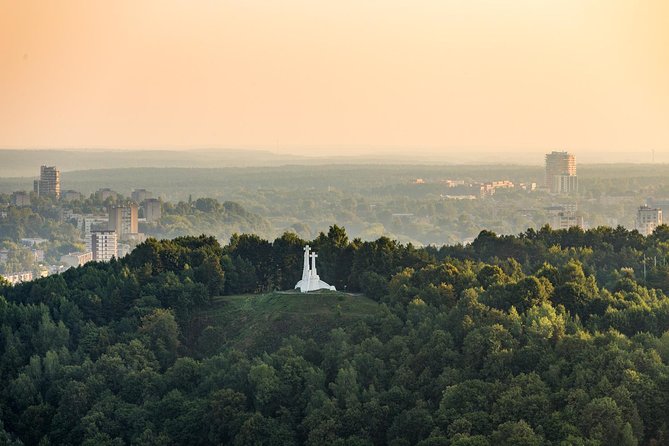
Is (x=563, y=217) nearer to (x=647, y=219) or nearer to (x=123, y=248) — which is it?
(x=647, y=219)

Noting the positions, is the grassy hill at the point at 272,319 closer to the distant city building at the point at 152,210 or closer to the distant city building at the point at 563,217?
the distant city building at the point at 563,217

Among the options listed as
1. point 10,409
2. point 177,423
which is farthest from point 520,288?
point 10,409

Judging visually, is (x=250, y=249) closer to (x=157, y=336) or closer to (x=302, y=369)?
(x=157, y=336)

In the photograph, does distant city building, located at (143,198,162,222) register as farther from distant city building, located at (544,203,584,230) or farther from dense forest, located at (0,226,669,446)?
dense forest, located at (0,226,669,446)

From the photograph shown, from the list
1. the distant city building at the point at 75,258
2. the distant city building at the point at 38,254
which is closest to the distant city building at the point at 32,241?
the distant city building at the point at 38,254

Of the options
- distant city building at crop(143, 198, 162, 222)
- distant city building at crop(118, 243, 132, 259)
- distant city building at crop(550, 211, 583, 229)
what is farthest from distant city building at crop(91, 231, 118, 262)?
distant city building at crop(550, 211, 583, 229)
